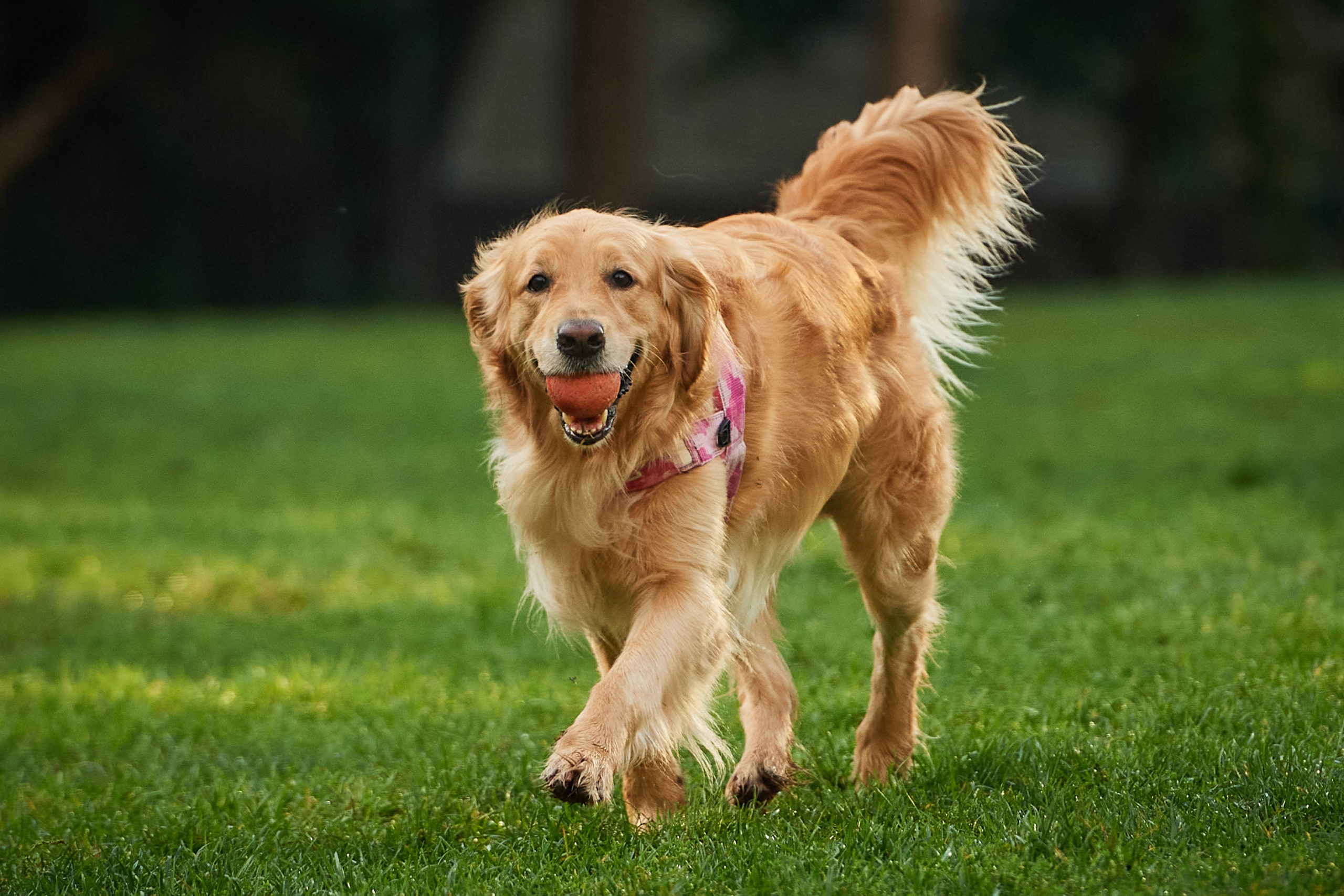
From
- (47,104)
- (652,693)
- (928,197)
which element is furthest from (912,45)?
(652,693)

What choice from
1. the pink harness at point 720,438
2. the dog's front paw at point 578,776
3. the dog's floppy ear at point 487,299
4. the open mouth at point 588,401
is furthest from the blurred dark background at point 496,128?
the dog's front paw at point 578,776

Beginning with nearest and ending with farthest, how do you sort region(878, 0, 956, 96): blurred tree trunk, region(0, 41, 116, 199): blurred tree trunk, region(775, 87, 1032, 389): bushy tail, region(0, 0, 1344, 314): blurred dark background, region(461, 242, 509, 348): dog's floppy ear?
A: region(461, 242, 509, 348): dog's floppy ear, region(775, 87, 1032, 389): bushy tail, region(878, 0, 956, 96): blurred tree trunk, region(0, 41, 116, 199): blurred tree trunk, region(0, 0, 1344, 314): blurred dark background

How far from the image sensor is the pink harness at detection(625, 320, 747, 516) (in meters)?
4.01

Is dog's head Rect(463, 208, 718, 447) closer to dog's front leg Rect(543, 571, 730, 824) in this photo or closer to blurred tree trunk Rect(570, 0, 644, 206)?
dog's front leg Rect(543, 571, 730, 824)

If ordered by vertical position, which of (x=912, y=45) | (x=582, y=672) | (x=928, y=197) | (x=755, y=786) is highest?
(x=912, y=45)

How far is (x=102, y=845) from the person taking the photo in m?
4.21

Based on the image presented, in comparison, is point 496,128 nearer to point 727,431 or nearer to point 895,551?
point 895,551

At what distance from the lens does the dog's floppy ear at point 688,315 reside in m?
4.02

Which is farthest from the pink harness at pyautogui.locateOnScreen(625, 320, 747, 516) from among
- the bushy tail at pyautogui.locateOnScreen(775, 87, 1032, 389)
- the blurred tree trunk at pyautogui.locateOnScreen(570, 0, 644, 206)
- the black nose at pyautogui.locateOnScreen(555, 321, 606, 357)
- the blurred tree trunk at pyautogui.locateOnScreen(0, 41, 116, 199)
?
the blurred tree trunk at pyautogui.locateOnScreen(0, 41, 116, 199)

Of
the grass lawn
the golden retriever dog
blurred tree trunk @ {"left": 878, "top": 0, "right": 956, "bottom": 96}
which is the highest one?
blurred tree trunk @ {"left": 878, "top": 0, "right": 956, "bottom": 96}

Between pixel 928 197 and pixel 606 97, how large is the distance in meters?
17.3

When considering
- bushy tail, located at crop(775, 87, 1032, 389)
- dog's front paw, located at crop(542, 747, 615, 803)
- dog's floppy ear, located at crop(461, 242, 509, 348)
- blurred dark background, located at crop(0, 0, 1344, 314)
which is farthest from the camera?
blurred dark background, located at crop(0, 0, 1344, 314)

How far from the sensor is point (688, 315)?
13.2ft

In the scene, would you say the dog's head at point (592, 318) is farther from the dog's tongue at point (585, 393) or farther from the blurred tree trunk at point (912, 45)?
the blurred tree trunk at point (912, 45)
